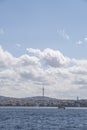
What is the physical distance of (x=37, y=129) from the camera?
12412 centimetres

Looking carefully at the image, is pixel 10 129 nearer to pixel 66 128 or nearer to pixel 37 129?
pixel 37 129

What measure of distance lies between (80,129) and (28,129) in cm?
1217

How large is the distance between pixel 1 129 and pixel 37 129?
8633mm

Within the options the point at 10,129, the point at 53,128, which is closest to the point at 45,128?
the point at 53,128

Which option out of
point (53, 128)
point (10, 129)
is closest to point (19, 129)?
point (10, 129)

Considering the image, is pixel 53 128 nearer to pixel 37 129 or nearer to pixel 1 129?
pixel 37 129

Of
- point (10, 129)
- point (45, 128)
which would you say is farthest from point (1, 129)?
point (45, 128)

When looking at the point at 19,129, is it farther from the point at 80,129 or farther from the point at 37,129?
the point at 80,129

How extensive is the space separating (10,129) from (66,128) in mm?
14401

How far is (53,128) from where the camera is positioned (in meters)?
128

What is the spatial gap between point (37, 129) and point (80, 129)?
397 inches

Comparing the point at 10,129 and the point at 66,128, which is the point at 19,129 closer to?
the point at 10,129

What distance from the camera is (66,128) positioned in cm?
12769

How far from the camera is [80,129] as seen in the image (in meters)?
123
